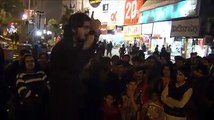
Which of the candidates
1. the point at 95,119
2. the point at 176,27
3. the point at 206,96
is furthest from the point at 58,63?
the point at 176,27

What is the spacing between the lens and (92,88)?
5.85 metres

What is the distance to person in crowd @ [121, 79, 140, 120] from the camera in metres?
6.71

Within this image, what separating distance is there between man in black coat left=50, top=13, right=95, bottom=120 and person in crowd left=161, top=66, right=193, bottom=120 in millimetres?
2512

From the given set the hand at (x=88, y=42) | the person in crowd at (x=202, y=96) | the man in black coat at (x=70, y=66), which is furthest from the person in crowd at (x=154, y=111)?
the hand at (x=88, y=42)

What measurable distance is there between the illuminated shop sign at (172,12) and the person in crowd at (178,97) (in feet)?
39.8

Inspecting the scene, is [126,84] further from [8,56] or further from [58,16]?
[58,16]

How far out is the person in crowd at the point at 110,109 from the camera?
21.0 ft

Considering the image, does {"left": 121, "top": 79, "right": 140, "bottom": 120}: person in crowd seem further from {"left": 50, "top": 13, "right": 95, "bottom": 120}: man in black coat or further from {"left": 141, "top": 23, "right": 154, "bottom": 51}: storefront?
{"left": 141, "top": 23, "right": 154, "bottom": 51}: storefront

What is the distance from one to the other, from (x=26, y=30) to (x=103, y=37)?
994cm

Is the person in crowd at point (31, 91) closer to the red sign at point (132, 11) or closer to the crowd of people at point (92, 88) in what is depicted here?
the crowd of people at point (92, 88)

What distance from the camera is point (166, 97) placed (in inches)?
239

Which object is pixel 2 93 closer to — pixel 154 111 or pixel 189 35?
pixel 154 111

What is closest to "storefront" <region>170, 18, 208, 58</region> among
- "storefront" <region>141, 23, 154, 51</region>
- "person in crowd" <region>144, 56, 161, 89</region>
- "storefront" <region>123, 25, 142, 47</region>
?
"storefront" <region>141, 23, 154, 51</region>

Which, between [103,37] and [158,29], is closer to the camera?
[158,29]
